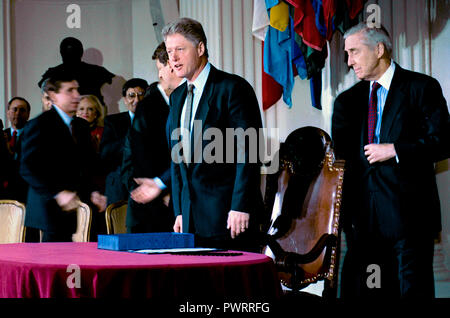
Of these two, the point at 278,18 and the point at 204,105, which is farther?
the point at 278,18

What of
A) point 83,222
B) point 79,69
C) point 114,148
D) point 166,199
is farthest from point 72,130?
point 79,69

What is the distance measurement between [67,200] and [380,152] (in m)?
1.93

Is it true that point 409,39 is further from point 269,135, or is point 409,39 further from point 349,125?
point 269,135

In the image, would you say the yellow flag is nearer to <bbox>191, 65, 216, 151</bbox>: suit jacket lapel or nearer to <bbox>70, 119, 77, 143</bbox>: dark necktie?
A: <bbox>191, 65, 216, 151</bbox>: suit jacket lapel

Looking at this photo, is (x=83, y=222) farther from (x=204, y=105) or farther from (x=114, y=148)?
(x=204, y=105)

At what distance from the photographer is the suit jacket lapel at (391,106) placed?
3.54 metres

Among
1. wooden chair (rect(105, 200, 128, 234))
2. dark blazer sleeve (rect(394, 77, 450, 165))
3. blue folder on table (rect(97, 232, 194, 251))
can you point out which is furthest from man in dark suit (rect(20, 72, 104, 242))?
dark blazer sleeve (rect(394, 77, 450, 165))

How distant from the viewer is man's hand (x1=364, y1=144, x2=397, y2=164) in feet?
11.3

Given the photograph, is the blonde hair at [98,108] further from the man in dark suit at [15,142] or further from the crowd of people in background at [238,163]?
the crowd of people in background at [238,163]

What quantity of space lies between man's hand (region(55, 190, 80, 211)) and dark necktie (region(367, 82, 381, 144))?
6.10ft

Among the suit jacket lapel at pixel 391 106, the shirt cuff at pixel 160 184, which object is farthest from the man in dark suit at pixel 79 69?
the suit jacket lapel at pixel 391 106

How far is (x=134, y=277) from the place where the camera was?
6.19ft

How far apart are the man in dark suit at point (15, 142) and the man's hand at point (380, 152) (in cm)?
351

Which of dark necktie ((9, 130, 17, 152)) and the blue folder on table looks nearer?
the blue folder on table
